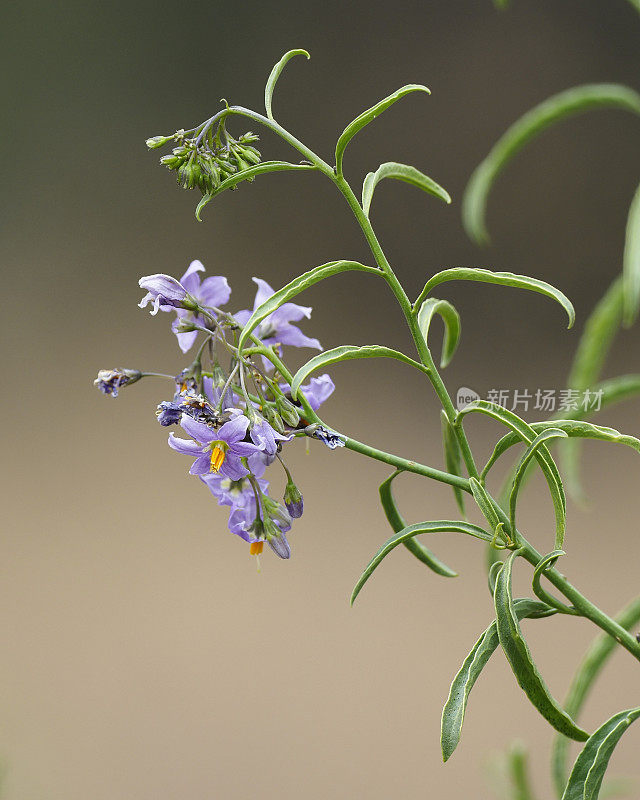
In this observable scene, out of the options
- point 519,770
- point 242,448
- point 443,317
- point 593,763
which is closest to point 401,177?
point 443,317

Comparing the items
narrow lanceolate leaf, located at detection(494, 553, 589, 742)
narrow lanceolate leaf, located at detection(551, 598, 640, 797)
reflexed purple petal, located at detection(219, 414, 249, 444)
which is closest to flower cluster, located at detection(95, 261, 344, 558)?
reflexed purple petal, located at detection(219, 414, 249, 444)

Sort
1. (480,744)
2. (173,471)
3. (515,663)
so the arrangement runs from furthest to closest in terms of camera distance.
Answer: (173,471), (480,744), (515,663)

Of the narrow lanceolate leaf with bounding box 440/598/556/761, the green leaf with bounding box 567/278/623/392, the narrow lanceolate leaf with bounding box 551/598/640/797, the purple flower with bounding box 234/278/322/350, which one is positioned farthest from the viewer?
the green leaf with bounding box 567/278/623/392

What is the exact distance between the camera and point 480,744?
198 centimetres

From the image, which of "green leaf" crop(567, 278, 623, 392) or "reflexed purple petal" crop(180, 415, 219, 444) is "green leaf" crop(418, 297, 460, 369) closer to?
"reflexed purple petal" crop(180, 415, 219, 444)

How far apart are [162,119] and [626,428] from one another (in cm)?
179

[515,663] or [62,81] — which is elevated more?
[62,81]

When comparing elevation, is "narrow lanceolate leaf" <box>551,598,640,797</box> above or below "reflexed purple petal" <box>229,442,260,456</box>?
below

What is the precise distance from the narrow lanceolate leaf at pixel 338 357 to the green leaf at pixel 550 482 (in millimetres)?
66

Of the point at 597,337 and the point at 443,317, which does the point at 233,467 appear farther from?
the point at 597,337

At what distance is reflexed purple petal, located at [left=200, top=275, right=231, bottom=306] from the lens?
479mm

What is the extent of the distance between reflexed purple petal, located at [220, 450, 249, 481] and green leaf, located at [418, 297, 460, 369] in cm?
11

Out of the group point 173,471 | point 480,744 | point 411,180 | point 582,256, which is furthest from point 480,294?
point 411,180

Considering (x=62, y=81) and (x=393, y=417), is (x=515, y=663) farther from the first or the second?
(x=62, y=81)
